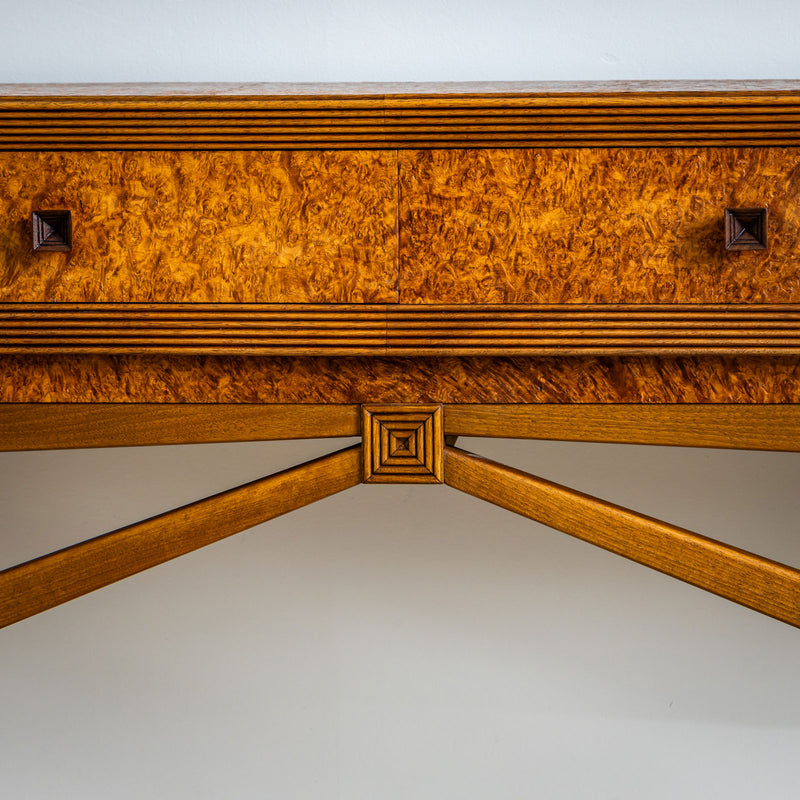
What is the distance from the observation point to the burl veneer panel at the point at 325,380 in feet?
1.66

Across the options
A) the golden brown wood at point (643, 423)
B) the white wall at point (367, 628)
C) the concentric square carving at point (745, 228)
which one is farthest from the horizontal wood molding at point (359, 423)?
the white wall at point (367, 628)

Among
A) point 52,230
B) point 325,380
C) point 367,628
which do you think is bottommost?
point 367,628

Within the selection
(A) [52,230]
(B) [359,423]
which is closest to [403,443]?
(B) [359,423]

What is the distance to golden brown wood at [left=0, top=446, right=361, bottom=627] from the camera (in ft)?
1.72

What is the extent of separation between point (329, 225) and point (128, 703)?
729mm

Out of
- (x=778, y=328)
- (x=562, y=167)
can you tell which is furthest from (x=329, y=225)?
(x=778, y=328)

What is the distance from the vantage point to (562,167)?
487 mm

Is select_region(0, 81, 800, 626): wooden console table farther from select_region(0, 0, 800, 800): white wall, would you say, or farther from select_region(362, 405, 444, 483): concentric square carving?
select_region(0, 0, 800, 800): white wall

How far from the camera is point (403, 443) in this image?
1.69ft

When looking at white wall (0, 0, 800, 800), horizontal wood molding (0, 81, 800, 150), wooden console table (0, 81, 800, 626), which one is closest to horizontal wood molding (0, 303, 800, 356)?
wooden console table (0, 81, 800, 626)

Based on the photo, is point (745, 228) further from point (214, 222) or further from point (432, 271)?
point (214, 222)

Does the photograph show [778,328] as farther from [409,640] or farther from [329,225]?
[409,640]

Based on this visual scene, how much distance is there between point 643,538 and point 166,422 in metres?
0.34

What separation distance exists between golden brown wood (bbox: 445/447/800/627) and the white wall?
1.35ft
